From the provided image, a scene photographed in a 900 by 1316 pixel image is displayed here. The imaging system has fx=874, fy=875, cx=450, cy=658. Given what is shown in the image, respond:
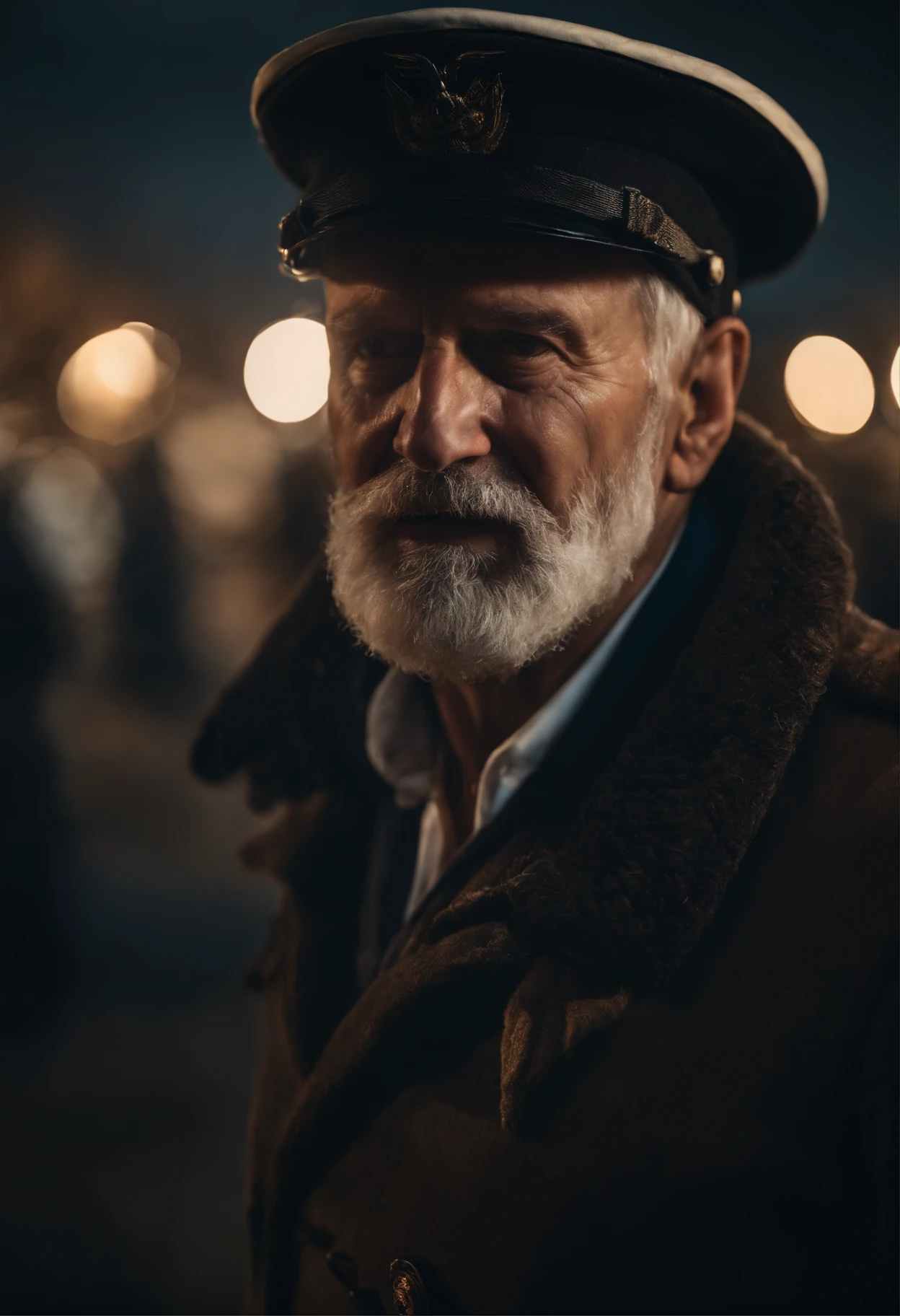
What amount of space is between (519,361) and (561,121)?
0.20 metres

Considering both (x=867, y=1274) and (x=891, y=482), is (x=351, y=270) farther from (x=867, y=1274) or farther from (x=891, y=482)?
(x=867, y=1274)

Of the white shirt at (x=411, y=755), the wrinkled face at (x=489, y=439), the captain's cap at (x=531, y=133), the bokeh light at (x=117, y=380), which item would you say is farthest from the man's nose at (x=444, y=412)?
the bokeh light at (x=117, y=380)

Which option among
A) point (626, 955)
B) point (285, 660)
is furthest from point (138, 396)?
point (626, 955)

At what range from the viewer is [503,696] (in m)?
0.98

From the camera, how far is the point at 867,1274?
2.01 feet

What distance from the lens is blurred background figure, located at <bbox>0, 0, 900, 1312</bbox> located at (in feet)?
3.04

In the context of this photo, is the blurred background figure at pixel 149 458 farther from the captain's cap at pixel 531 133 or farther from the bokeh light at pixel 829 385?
the captain's cap at pixel 531 133

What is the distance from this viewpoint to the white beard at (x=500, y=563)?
818 mm

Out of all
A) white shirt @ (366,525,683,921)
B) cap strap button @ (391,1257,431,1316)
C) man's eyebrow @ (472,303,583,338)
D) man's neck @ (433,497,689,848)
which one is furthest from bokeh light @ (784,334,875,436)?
cap strap button @ (391,1257,431,1316)

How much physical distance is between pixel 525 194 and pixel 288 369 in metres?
0.53

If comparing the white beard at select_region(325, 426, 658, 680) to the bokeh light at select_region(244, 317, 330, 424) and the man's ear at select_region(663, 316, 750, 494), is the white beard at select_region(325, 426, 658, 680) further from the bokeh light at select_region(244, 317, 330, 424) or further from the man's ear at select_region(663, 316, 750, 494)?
the bokeh light at select_region(244, 317, 330, 424)

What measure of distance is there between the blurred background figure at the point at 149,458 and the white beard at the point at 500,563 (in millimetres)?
279

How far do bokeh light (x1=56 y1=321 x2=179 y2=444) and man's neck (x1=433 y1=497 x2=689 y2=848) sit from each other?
2.98 feet

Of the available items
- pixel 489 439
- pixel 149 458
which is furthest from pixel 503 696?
pixel 149 458
